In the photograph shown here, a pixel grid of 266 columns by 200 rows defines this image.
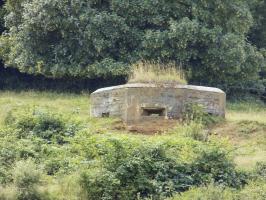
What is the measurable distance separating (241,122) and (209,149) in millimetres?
3857

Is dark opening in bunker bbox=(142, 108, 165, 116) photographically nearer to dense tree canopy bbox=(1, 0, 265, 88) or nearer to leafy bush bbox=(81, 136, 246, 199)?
leafy bush bbox=(81, 136, 246, 199)

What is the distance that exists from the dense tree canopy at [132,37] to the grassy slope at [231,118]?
4.01 feet

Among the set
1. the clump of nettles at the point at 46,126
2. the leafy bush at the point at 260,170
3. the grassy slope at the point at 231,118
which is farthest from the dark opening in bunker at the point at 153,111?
the leafy bush at the point at 260,170

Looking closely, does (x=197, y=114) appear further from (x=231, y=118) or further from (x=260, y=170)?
(x=260, y=170)

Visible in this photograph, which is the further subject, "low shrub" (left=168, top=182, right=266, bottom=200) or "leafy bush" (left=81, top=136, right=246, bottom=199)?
"leafy bush" (left=81, top=136, right=246, bottom=199)

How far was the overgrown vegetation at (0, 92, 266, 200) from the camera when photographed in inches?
618

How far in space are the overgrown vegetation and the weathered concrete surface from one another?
1.78 m

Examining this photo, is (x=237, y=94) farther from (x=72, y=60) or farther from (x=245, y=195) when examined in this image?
(x=245, y=195)

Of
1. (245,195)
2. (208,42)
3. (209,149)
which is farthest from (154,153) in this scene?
(208,42)

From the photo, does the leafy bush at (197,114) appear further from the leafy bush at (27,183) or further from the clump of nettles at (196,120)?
the leafy bush at (27,183)

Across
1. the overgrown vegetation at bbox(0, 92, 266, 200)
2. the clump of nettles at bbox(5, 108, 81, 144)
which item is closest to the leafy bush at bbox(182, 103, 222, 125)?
the overgrown vegetation at bbox(0, 92, 266, 200)

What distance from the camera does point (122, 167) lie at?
16125mm

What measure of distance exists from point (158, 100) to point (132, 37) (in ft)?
23.0

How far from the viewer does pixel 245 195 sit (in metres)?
15.3
